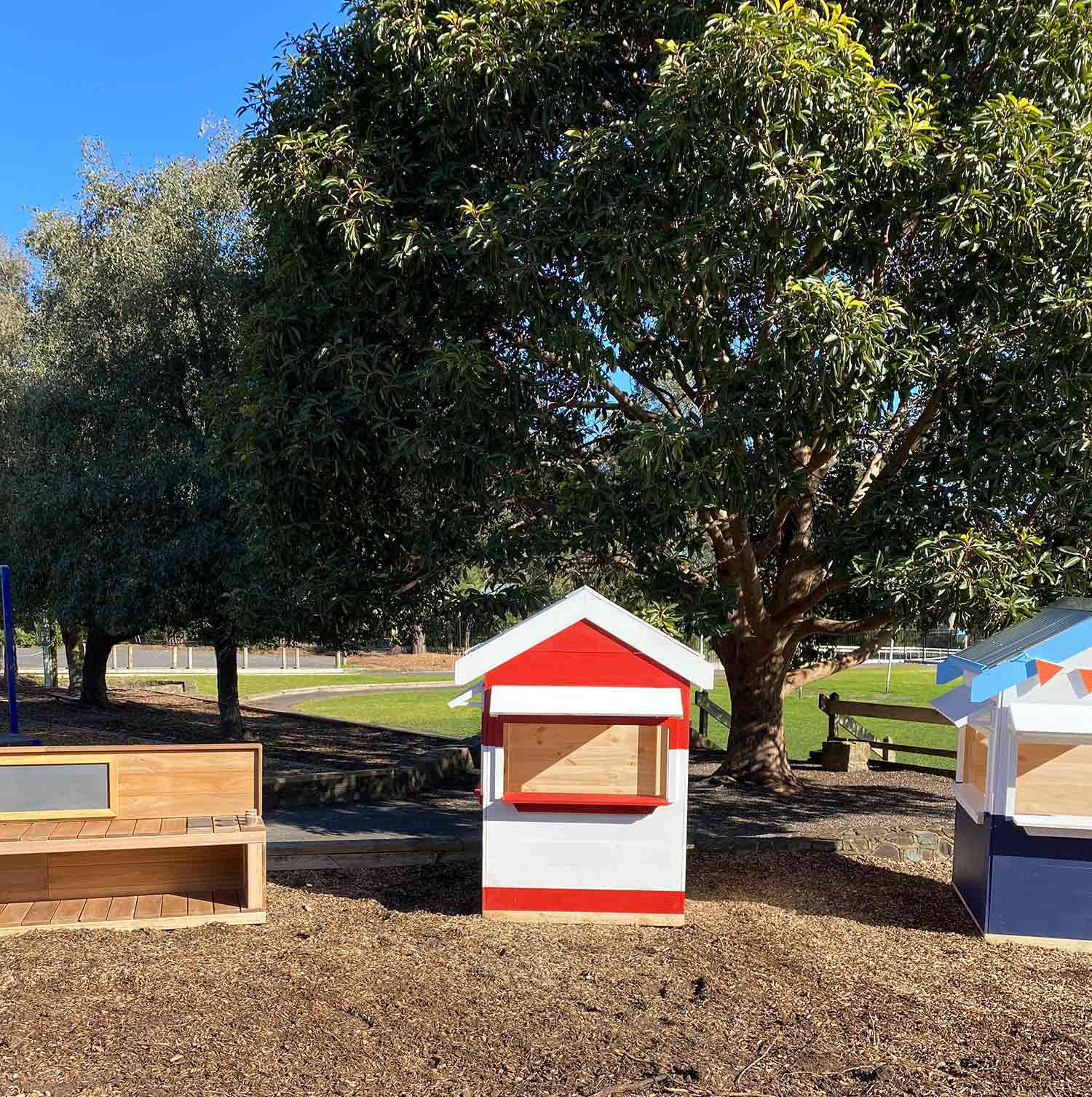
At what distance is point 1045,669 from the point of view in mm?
7016

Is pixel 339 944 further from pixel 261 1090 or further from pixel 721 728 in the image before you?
pixel 721 728

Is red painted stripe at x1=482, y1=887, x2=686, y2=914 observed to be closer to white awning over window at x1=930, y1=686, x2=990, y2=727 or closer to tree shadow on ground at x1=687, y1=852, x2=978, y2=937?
tree shadow on ground at x1=687, y1=852, x2=978, y2=937

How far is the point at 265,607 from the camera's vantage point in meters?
12.0

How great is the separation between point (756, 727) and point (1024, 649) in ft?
22.4

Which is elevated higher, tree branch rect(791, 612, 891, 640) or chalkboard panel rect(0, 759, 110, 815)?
tree branch rect(791, 612, 891, 640)

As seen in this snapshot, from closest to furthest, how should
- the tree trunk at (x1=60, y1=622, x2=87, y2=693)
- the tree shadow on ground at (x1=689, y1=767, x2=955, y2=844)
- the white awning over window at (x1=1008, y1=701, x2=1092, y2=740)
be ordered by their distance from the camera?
the white awning over window at (x1=1008, y1=701, x2=1092, y2=740), the tree shadow on ground at (x1=689, y1=767, x2=955, y2=844), the tree trunk at (x1=60, y1=622, x2=87, y2=693)

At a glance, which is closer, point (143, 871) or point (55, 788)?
point (55, 788)

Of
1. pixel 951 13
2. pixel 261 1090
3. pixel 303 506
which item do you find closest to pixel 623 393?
pixel 303 506

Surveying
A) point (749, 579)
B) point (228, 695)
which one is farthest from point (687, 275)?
point (228, 695)

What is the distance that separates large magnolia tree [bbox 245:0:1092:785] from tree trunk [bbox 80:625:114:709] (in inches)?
495

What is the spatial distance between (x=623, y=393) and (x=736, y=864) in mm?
5273

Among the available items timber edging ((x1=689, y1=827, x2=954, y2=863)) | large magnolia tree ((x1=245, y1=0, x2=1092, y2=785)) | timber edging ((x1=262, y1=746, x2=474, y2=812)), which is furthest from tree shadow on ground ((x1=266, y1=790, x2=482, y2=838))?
large magnolia tree ((x1=245, y1=0, x2=1092, y2=785))

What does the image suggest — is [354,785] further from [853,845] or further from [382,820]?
[853,845]

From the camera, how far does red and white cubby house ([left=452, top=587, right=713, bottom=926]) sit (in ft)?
24.6
